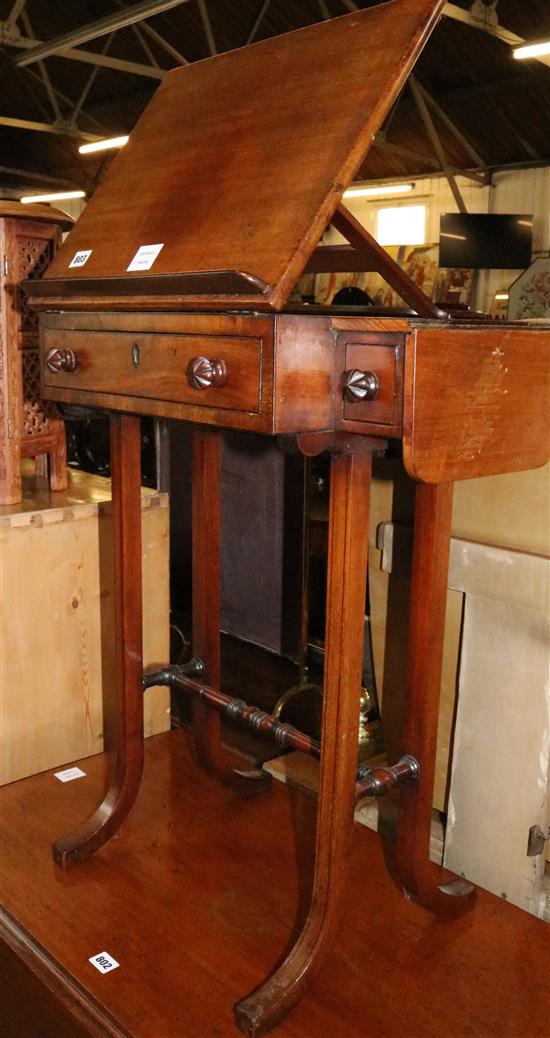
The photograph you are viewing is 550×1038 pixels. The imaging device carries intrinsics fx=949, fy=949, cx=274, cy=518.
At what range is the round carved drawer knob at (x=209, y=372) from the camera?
1292mm

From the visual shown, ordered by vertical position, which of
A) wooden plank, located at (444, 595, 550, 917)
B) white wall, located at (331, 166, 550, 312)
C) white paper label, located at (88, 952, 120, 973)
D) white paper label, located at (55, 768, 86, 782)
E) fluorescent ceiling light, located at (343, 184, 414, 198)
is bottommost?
white paper label, located at (88, 952, 120, 973)

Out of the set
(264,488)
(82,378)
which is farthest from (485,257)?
(82,378)

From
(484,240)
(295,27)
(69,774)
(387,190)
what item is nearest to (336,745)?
(69,774)

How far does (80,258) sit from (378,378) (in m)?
0.69

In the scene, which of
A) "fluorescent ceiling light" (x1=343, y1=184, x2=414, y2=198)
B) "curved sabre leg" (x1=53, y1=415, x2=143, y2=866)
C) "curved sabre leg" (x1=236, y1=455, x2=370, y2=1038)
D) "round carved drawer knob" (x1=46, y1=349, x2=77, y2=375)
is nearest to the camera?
"curved sabre leg" (x1=236, y1=455, x2=370, y2=1038)

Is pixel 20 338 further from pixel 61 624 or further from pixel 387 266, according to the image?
pixel 387 266

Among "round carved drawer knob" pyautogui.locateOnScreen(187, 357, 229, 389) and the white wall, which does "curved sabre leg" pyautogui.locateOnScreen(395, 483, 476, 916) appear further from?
the white wall

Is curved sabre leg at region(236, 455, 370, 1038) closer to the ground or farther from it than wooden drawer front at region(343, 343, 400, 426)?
closer to the ground

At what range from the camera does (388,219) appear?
1278cm

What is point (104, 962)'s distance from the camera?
5.18 ft

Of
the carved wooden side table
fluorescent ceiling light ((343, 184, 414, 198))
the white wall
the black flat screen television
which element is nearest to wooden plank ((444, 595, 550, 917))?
the carved wooden side table

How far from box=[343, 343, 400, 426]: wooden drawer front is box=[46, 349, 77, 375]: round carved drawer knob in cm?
56

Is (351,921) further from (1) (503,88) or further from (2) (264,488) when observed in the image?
(1) (503,88)

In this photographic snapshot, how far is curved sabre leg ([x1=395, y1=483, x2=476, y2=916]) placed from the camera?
1556 mm
